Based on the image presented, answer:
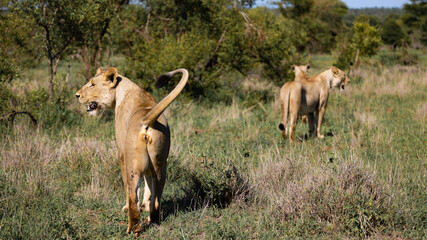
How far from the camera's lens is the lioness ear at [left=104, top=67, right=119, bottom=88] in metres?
5.20

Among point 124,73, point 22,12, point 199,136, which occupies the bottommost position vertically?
point 199,136

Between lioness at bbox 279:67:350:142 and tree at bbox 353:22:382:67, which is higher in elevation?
tree at bbox 353:22:382:67

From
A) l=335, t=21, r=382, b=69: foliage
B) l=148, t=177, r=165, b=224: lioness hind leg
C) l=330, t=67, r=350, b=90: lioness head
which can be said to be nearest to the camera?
l=148, t=177, r=165, b=224: lioness hind leg

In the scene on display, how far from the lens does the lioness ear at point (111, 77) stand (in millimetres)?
5199

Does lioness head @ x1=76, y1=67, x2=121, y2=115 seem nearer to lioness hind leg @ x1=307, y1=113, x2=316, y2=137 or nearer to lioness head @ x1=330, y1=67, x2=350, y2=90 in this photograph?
lioness hind leg @ x1=307, y1=113, x2=316, y2=137

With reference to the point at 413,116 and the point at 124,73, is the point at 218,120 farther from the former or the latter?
the point at 413,116

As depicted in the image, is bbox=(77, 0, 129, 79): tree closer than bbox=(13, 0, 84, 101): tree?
No

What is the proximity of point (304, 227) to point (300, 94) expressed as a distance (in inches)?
185

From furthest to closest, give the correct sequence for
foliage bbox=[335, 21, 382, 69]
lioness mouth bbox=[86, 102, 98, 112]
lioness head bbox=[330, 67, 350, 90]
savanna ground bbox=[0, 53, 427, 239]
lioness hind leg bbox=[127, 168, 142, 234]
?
1. foliage bbox=[335, 21, 382, 69]
2. lioness head bbox=[330, 67, 350, 90]
3. lioness mouth bbox=[86, 102, 98, 112]
4. savanna ground bbox=[0, 53, 427, 239]
5. lioness hind leg bbox=[127, 168, 142, 234]

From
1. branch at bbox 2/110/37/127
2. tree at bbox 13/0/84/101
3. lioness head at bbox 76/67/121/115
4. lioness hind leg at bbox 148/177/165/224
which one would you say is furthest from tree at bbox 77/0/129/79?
lioness hind leg at bbox 148/177/165/224

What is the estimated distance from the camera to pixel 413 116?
37.6 feet

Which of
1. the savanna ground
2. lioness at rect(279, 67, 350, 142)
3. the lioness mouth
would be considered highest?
the lioness mouth

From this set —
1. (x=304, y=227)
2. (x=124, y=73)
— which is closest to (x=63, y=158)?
(x=304, y=227)

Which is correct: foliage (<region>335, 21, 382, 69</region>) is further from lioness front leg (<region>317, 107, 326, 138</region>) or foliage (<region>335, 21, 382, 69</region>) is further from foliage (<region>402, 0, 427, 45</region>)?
foliage (<region>402, 0, 427, 45</region>)
